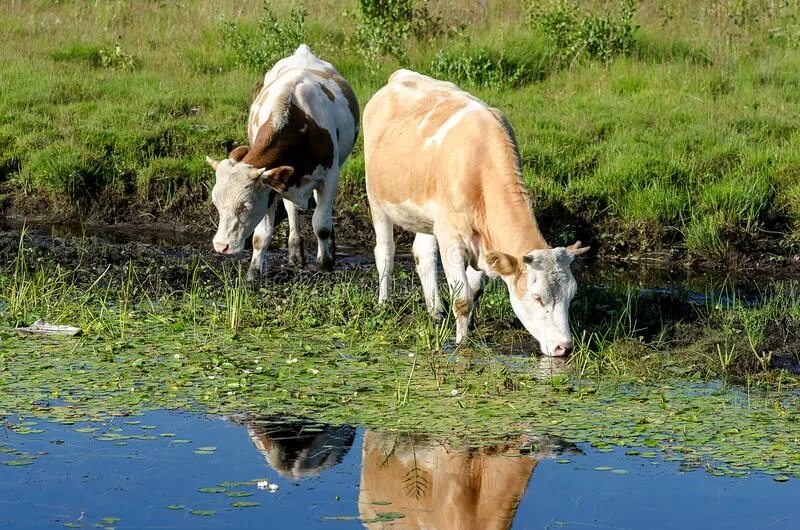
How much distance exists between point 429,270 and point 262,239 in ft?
5.93

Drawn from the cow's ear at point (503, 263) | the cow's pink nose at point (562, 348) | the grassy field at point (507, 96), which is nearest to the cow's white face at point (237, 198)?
the grassy field at point (507, 96)

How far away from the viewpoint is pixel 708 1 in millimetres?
17922

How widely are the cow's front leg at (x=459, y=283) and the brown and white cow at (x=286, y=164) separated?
84.1 inches

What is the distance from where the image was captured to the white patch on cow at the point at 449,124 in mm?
9109

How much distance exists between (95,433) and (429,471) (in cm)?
166

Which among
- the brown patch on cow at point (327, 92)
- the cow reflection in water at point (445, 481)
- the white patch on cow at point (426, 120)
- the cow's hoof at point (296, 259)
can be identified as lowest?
the cow's hoof at point (296, 259)

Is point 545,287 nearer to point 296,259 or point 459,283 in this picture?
point 459,283

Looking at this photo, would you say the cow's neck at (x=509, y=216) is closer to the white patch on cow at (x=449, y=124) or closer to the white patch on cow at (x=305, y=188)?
the white patch on cow at (x=449, y=124)

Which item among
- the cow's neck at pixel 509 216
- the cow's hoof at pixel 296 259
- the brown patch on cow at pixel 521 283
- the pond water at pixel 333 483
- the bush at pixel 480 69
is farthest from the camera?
the bush at pixel 480 69

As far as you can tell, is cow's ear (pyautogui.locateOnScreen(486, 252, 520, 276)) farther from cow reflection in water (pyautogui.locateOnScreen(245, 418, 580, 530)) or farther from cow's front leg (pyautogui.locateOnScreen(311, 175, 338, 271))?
cow's front leg (pyautogui.locateOnScreen(311, 175, 338, 271))

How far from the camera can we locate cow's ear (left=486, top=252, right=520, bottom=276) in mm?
8016

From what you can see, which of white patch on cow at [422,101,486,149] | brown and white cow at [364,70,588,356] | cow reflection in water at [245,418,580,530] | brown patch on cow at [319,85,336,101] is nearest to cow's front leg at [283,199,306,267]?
brown patch on cow at [319,85,336,101]

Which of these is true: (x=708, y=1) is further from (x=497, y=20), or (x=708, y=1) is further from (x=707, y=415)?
(x=707, y=415)

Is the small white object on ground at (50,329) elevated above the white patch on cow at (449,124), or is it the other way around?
the white patch on cow at (449,124)
